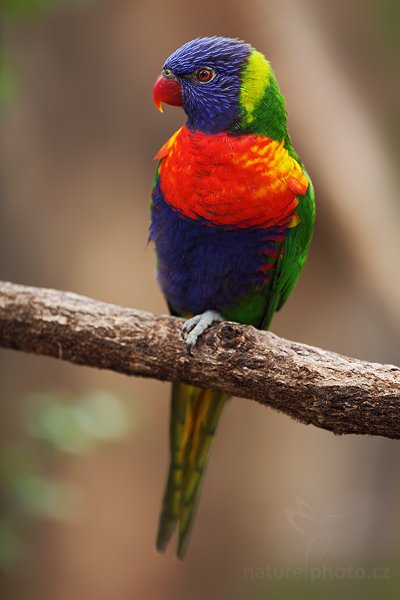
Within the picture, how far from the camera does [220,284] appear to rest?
77.5 inches

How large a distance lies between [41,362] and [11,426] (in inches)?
14.5

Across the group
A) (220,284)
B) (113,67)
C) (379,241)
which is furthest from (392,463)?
(113,67)

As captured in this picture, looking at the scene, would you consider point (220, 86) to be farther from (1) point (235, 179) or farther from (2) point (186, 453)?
(2) point (186, 453)

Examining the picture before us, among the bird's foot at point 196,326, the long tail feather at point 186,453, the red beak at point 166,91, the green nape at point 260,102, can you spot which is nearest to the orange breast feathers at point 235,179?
the green nape at point 260,102

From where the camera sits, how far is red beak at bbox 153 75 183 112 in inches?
64.1

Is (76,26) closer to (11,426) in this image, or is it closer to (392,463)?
(11,426)

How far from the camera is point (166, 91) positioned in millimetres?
1645

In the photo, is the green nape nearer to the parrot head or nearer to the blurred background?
the parrot head

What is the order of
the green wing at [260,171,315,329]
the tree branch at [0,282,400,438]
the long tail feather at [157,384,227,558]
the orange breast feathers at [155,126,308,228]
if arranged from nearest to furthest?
the tree branch at [0,282,400,438] → the orange breast feathers at [155,126,308,228] → the green wing at [260,171,315,329] → the long tail feather at [157,384,227,558]

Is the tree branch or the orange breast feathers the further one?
the orange breast feathers

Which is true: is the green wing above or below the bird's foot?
above

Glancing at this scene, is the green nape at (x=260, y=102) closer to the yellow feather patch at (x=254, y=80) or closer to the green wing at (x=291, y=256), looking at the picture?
the yellow feather patch at (x=254, y=80)

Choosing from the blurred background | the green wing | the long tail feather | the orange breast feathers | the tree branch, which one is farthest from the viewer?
the blurred background

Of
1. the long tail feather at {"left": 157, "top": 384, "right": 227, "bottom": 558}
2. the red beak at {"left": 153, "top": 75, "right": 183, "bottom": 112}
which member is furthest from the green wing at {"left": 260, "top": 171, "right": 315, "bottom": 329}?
the red beak at {"left": 153, "top": 75, "right": 183, "bottom": 112}
